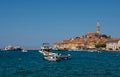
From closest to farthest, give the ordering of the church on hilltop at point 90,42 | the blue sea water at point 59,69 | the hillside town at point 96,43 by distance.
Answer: the blue sea water at point 59,69 < the hillside town at point 96,43 < the church on hilltop at point 90,42

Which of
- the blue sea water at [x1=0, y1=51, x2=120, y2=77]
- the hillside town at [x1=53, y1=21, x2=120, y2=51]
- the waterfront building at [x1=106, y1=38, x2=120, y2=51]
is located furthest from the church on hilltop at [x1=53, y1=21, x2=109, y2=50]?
the blue sea water at [x1=0, y1=51, x2=120, y2=77]

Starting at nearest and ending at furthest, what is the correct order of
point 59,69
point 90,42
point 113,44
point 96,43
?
point 59,69 < point 113,44 < point 96,43 < point 90,42

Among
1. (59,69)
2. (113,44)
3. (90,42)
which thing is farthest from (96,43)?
(59,69)

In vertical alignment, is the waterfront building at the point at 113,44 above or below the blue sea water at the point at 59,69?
above

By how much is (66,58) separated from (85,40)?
11653 centimetres

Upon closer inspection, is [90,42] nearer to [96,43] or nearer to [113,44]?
[96,43]

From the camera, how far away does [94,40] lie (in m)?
178

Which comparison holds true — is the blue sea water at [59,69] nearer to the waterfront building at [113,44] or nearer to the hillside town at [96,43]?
the waterfront building at [113,44]

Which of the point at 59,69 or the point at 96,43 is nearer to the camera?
the point at 59,69

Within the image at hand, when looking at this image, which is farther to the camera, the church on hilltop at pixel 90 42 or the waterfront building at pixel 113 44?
the church on hilltop at pixel 90 42

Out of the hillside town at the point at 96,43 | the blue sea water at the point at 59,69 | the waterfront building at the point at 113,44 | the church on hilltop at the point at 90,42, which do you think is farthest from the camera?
the church on hilltop at the point at 90,42

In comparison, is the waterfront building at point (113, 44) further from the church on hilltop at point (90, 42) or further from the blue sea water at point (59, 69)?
the blue sea water at point (59, 69)

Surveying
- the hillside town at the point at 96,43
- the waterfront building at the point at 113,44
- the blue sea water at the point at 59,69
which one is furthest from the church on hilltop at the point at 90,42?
the blue sea water at the point at 59,69

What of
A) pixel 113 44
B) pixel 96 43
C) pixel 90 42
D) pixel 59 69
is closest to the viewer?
pixel 59 69
